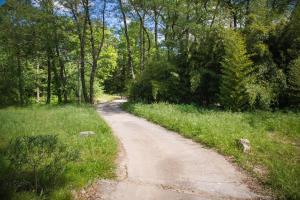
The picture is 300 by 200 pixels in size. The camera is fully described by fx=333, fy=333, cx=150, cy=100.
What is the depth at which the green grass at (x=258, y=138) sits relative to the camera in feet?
23.6

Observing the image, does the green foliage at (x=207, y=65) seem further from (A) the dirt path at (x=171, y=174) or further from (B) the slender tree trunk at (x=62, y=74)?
(B) the slender tree trunk at (x=62, y=74)

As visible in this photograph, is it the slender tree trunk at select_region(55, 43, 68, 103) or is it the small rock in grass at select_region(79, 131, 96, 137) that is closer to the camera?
the small rock in grass at select_region(79, 131, 96, 137)

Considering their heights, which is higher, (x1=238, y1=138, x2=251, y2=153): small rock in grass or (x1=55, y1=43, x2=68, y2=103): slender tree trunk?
(x1=55, y1=43, x2=68, y2=103): slender tree trunk

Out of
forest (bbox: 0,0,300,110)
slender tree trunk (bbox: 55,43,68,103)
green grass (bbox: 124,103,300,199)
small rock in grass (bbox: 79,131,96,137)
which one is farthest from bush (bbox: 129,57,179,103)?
small rock in grass (bbox: 79,131,96,137)

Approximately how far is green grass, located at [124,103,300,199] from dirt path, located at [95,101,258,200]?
0.48 meters

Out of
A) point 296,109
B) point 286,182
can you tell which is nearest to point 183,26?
point 296,109

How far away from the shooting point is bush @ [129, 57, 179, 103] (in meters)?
21.7

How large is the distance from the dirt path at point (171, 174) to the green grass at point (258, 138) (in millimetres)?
480

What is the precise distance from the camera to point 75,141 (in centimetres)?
1055

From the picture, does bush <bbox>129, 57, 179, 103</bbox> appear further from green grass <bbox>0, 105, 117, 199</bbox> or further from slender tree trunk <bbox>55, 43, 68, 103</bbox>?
slender tree trunk <bbox>55, 43, 68, 103</bbox>

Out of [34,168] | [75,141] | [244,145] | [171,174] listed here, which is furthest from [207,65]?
[34,168]

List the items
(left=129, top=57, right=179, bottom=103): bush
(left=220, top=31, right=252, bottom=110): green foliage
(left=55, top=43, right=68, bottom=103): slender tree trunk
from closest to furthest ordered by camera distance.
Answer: (left=220, top=31, right=252, bottom=110): green foliage, (left=129, top=57, right=179, bottom=103): bush, (left=55, top=43, right=68, bottom=103): slender tree trunk

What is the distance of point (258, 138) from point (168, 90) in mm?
11531

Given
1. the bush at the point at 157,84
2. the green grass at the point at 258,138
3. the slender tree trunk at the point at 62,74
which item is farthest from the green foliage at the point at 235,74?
the slender tree trunk at the point at 62,74
